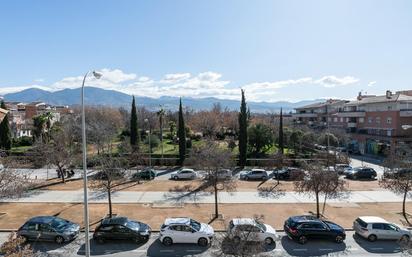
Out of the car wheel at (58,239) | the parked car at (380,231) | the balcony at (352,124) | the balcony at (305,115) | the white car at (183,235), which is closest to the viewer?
the car wheel at (58,239)

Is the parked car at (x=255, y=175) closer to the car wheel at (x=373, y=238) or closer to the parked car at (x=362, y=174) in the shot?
the parked car at (x=362, y=174)

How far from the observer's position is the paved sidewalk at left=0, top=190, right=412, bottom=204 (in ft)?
101

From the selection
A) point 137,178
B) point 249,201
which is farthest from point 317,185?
point 137,178

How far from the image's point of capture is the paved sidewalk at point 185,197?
3064 cm

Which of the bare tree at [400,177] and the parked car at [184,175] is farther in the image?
the parked car at [184,175]

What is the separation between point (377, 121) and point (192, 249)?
190ft

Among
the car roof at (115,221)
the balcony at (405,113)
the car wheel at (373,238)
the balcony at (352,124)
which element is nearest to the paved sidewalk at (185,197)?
the car roof at (115,221)

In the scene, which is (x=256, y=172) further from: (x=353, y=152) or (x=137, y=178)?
(x=353, y=152)

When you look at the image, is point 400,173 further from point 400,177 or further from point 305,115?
point 305,115

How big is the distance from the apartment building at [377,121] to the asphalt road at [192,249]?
3406 cm

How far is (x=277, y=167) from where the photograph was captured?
39.8 metres

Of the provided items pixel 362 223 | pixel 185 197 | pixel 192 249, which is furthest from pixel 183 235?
pixel 362 223

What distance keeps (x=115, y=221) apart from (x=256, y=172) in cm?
2382

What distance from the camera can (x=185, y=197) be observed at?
32.1 metres
